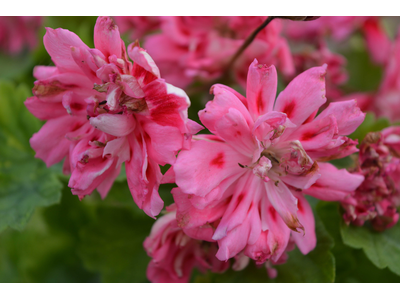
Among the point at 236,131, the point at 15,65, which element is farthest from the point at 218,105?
the point at 15,65

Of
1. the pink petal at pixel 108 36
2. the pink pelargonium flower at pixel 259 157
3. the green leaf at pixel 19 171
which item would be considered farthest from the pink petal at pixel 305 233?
the green leaf at pixel 19 171

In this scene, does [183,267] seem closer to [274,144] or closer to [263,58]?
[274,144]

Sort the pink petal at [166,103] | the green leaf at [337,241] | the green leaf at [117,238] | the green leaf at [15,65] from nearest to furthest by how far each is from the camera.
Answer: the pink petal at [166,103] < the green leaf at [337,241] < the green leaf at [117,238] < the green leaf at [15,65]

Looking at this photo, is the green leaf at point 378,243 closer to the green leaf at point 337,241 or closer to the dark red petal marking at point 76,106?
the green leaf at point 337,241

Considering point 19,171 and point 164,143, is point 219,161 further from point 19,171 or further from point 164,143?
point 19,171

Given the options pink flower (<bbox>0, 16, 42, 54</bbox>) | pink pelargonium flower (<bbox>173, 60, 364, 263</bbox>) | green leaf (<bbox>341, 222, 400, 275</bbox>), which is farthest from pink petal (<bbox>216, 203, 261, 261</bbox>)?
pink flower (<bbox>0, 16, 42, 54</bbox>)

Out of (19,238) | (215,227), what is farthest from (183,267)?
(19,238)
